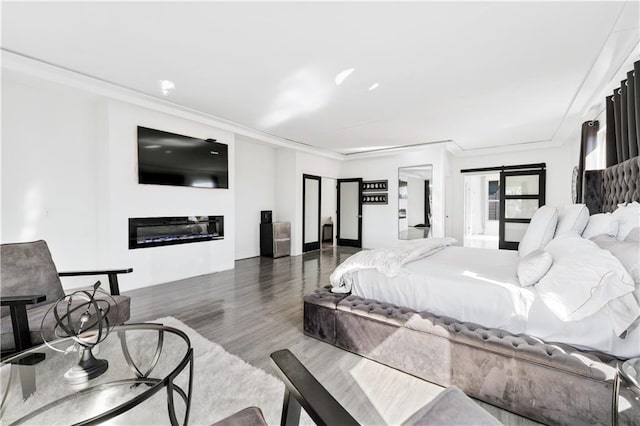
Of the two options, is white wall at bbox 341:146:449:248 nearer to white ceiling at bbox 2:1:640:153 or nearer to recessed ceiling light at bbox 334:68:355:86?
white ceiling at bbox 2:1:640:153

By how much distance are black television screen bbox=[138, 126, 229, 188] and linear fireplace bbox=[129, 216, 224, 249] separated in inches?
23.2

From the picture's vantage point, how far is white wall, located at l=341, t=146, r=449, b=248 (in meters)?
6.78

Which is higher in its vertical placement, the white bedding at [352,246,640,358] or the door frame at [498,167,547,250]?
the door frame at [498,167,547,250]

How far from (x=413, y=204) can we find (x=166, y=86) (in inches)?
243

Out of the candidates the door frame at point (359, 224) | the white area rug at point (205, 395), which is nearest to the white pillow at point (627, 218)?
the white area rug at point (205, 395)

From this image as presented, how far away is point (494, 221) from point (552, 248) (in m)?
9.79

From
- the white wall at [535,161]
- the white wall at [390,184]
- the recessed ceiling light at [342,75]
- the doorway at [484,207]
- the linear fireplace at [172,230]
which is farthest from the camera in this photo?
the doorway at [484,207]

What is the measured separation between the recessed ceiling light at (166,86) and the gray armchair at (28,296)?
2.25 metres

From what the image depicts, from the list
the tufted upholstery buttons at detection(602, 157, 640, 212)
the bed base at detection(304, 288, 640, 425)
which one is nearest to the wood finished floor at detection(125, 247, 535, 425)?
the bed base at detection(304, 288, 640, 425)

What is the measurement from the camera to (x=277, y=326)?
2863mm

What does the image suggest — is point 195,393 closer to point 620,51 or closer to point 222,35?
point 222,35

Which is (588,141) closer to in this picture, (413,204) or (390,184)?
(413,204)

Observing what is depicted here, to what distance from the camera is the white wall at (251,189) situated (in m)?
6.34

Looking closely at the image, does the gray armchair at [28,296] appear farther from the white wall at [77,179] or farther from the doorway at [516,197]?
the doorway at [516,197]
